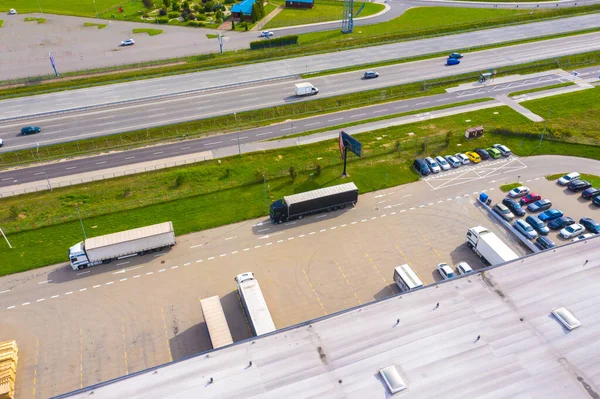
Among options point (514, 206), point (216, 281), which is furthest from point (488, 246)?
point (216, 281)

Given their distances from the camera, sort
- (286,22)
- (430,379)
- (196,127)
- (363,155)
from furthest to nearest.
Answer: (286,22), (196,127), (363,155), (430,379)

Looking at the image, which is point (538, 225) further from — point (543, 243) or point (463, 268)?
point (463, 268)

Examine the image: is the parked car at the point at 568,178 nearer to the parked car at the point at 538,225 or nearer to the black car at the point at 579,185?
the black car at the point at 579,185

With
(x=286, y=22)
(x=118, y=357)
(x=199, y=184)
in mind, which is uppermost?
(x=286, y=22)

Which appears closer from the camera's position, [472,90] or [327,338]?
[327,338]

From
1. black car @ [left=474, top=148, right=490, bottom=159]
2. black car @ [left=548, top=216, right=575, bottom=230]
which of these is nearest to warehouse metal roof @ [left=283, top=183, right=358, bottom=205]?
black car @ [left=474, top=148, right=490, bottom=159]

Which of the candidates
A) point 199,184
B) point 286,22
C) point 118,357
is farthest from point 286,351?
point 286,22

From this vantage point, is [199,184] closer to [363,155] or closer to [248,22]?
[363,155]
